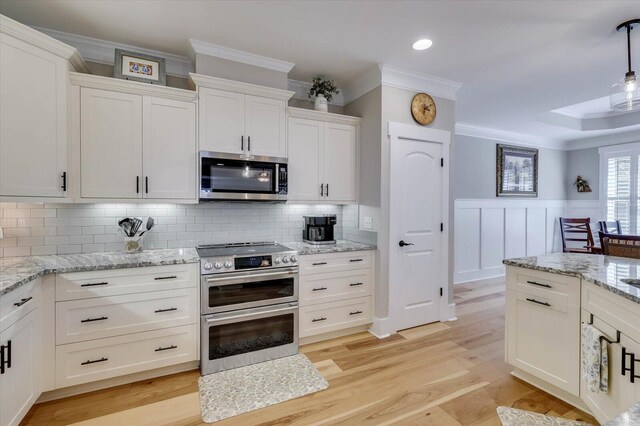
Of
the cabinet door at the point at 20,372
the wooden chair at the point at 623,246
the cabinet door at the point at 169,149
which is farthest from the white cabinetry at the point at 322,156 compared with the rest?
the wooden chair at the point at 623,246

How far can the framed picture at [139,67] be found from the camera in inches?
102

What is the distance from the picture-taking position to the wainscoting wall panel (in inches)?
209

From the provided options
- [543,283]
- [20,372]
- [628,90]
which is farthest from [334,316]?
[628,90]

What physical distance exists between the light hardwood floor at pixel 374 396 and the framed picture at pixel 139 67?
2.51 m

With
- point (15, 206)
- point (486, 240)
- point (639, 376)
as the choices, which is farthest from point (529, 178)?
point (15, 206)

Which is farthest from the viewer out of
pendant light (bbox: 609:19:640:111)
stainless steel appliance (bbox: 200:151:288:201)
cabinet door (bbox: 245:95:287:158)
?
cabinet door (bbox: 245:95:287:158)

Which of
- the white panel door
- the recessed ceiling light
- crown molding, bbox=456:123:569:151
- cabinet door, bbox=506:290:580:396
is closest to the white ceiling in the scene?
the recessed ceiling light

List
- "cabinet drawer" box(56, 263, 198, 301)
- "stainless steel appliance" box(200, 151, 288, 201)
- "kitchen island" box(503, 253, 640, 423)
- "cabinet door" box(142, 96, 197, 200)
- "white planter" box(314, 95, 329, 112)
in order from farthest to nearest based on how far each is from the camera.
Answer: "white planter" box(314, 95, 329, 112) < "stainless steel appliance" box(200, 151, 288, 201) < "cabinet door" box(142, 96, 197, 200) < "cabinet drawer" box(56, 263, 198, 301) < "kitchen island" box(503, 253, 640, 423)

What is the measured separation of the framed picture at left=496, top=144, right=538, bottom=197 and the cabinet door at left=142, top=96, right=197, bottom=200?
5268 millimetres

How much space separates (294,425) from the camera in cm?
194

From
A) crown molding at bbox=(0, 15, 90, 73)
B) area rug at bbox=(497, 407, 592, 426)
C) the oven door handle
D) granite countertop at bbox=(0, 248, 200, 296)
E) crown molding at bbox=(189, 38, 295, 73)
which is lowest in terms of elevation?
area rug at bbox=(497, 407, 592, 426)

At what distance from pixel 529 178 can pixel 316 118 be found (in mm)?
5029

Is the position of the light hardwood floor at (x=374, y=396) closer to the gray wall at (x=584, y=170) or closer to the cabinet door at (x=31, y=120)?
the cabinet door at (x=31, y=120)

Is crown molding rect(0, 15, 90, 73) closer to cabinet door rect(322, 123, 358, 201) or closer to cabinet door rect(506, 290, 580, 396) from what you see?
cabinet door rect(322, 123, 358, 201)
